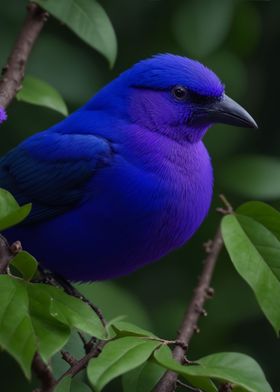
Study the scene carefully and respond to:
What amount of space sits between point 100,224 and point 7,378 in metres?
1.78

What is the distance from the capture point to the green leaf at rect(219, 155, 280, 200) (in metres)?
3.97

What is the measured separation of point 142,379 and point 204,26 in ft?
7.27

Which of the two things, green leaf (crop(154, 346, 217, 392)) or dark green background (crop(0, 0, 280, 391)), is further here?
dark green background (crop(0, 0, 280, 391))

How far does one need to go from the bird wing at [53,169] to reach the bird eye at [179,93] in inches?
16.9

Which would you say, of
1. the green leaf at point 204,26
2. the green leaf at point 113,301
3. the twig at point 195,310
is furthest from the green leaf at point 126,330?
the green leaf at point 204,26

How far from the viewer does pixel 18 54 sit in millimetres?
3732

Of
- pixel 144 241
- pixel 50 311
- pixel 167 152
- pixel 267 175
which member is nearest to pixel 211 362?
pixel 50 311

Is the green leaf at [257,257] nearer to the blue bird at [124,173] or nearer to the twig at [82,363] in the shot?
the twig at [82,363]

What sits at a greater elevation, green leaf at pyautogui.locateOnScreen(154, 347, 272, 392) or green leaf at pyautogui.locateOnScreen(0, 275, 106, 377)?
green leaf at pyautogui.locateOnScreen(0, 275, 106, 377)

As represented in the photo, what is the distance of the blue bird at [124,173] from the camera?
3.50 metres

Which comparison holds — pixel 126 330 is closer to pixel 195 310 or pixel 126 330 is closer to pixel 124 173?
pixel 195 310

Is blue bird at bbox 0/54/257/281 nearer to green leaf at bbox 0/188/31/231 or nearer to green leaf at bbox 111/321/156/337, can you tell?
green leaf at bbox 111/321/156/337

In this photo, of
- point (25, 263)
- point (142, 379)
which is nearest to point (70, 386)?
point (142, 379)

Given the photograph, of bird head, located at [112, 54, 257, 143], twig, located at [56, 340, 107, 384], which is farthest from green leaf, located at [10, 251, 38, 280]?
bird head, located at [112, 54, 257, 143]
